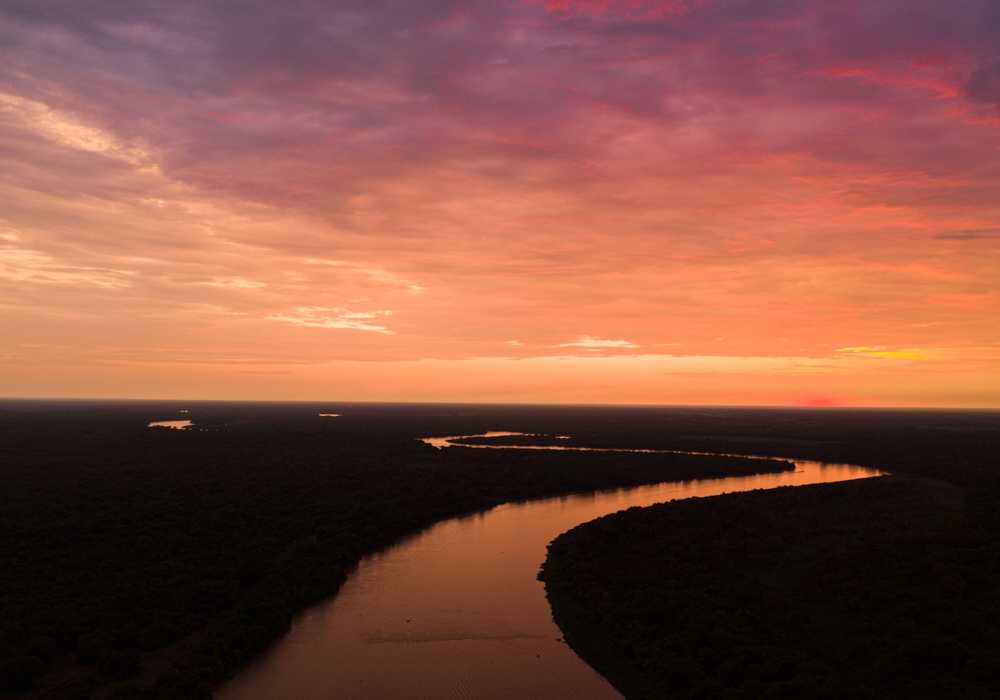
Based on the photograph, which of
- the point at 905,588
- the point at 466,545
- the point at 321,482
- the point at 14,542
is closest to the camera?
the point at 905,588

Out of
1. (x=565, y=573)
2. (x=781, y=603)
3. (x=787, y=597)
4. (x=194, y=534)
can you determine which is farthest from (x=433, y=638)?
(x=194, y=534)

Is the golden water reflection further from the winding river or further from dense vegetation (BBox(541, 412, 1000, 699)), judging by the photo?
dense vegetation (BBox(541, 412, 1000, 699))

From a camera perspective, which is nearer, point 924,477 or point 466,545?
point 466,545

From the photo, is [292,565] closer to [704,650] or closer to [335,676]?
[335,676]

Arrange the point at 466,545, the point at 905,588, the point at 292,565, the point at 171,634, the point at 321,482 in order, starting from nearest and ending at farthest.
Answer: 1. the point at 171,634
2. the point at 905,588
3. the point at 292,565
4. the point at 466,545
5. the point at 321,482

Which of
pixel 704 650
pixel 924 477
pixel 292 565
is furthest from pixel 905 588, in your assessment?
pixel 924 477
